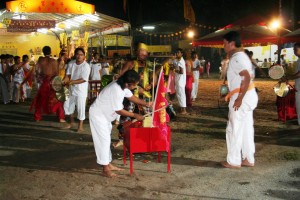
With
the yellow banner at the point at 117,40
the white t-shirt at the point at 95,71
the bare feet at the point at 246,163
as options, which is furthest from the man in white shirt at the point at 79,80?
the yellow banner at the point at 117,40

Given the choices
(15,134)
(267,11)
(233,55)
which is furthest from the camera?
(267,11)

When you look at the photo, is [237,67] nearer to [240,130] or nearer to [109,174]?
[240,130]

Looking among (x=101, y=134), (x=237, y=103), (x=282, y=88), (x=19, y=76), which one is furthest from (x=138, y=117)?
(x=19, y=76)

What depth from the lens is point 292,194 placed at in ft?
13.8

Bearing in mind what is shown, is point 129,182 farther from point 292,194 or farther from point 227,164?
point 292,194

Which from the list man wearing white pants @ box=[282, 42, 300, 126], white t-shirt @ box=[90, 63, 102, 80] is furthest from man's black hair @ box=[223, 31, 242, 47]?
white t-shirt @ box=[90, 63, 102, 80]

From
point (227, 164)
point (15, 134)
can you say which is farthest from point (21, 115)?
point (227, 164)

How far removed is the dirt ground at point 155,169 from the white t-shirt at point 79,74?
894 mm

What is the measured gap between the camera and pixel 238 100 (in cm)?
492

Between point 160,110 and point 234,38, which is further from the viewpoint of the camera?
point 234,38

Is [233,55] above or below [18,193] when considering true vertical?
above

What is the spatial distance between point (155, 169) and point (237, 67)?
1891 millimetres

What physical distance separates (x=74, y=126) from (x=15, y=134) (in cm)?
132

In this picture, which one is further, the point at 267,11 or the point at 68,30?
the point at 267,11
